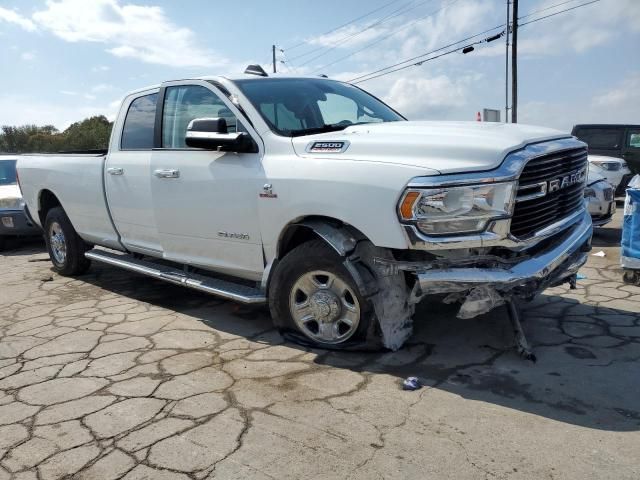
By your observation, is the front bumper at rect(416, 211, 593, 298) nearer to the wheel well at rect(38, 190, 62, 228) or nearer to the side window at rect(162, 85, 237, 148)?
the side window at rect(162, 85, 237, 148)

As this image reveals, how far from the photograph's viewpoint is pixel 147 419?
3135mm

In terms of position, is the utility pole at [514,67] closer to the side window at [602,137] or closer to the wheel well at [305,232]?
the side window at [602,137]

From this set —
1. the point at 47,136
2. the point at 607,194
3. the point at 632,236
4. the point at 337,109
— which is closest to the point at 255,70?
the point at 337,109

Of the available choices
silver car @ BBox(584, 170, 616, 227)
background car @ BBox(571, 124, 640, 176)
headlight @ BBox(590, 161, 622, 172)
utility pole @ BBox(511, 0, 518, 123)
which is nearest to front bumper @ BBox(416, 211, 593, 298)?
silver car @ BBox(584, 170, 616, 227)

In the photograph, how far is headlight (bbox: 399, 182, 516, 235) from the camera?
3.14 m

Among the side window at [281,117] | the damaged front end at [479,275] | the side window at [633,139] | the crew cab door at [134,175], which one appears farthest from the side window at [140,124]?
the side window at [633,139]

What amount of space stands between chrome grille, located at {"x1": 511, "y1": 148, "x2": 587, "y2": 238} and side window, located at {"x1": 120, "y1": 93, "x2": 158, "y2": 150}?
3.28 m

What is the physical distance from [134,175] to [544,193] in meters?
3.48

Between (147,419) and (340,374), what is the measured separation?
1.20m

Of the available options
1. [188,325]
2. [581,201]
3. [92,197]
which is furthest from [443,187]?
[92,197]

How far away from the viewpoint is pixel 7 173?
1046 centimetres

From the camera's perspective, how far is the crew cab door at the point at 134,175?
5.08 metres

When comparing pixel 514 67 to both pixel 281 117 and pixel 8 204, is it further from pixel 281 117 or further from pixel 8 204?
pixel 281 117

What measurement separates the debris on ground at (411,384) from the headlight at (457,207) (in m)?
0.90
